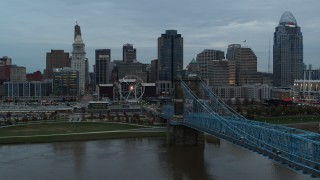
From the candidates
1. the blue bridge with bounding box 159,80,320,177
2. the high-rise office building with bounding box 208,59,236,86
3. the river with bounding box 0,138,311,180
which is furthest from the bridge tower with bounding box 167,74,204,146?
the high-rise office building with bounding box 208,59,236,86

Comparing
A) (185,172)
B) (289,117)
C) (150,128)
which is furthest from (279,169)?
(289,117)

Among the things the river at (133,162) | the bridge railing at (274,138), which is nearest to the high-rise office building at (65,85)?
the river at (133,162)

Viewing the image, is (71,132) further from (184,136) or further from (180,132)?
(184,136)

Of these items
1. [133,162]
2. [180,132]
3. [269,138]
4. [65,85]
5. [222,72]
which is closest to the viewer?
[269,138]

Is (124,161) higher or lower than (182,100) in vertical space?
lower

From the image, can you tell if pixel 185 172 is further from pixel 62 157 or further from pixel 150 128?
pixel 150 128

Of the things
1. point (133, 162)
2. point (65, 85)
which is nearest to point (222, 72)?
point (65, 85)
